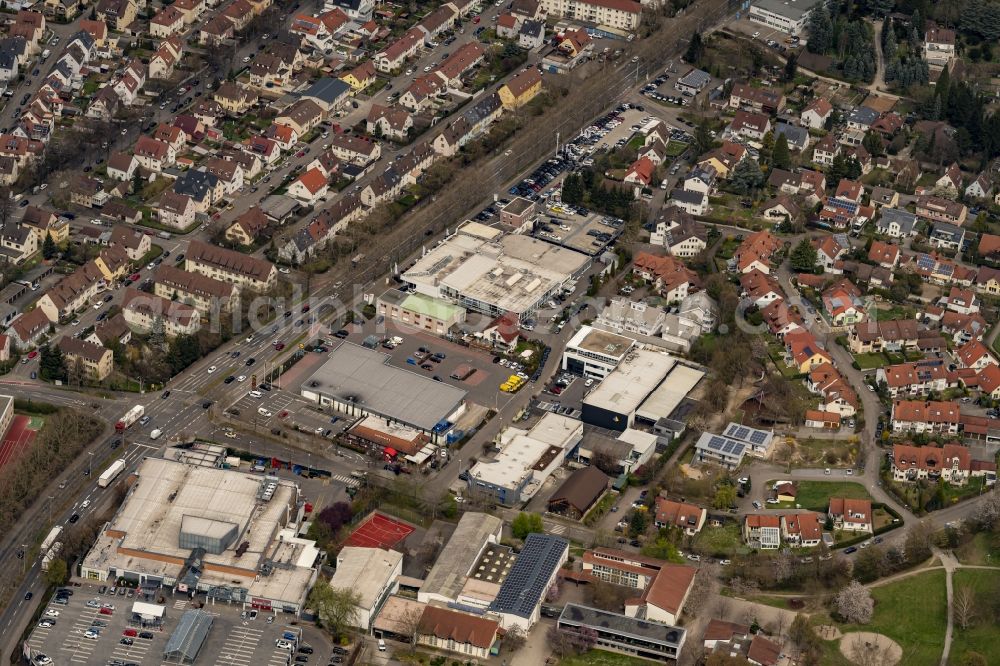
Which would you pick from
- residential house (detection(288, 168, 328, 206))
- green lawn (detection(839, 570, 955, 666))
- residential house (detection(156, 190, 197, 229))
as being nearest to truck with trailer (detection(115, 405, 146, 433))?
residential house (detection(156, 190, 197, 229))

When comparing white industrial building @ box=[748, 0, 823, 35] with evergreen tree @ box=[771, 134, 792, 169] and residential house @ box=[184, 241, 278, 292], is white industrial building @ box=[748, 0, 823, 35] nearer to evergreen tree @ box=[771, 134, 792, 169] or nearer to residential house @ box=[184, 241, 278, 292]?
evergreen tree @ box=[771, 134, 792, 169]

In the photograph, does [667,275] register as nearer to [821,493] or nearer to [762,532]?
[821,493]

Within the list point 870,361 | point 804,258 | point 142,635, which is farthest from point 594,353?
point 142,635

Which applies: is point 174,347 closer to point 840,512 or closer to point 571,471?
point 571,471

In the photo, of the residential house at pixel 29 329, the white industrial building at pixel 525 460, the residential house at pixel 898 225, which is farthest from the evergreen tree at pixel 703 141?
the residential house at pixel 29 329

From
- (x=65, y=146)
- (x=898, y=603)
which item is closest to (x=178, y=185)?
(x=65, y=146)

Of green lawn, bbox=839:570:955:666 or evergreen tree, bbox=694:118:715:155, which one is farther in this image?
evergreen tree, bbox=694:118:715:155

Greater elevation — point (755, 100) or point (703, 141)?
Result: point (755, 100)

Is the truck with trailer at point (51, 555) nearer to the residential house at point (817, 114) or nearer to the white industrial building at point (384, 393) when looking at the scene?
the white industrial building at point (384, 393)
